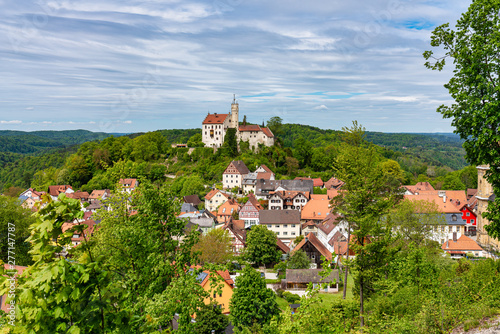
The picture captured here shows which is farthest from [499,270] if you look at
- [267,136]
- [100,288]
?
[267,136]

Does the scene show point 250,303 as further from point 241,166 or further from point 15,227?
point 241,166

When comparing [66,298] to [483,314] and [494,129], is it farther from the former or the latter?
[483,314]

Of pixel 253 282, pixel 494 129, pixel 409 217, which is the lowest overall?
pixel 253 282

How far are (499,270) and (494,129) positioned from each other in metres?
6.90

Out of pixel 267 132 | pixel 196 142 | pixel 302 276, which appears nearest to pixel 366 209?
pixel 302 276

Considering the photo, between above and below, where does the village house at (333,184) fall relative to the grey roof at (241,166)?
below

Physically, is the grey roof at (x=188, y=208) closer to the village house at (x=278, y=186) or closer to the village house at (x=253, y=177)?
the village house at (x=278, y=186)

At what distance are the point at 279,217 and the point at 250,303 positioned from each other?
2891cm

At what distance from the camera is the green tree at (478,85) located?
845cm

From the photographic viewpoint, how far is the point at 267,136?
82.8 metres

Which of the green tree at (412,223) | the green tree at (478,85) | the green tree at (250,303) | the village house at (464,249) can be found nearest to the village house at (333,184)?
the village house at (464,249)

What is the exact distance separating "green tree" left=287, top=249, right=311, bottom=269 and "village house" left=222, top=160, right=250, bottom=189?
1378 inches

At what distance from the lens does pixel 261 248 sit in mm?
37062

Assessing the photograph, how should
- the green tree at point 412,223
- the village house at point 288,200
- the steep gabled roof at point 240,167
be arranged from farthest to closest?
the steep gabled roof at point 240,167, the village house at point 288,200, the green tree at point 412,223
